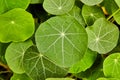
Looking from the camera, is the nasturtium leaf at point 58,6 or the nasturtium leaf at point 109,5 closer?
the nasturtium leaf at point 58,6

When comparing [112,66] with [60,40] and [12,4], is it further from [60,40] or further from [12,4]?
[12,4]

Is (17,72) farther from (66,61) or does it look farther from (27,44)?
(66,61)

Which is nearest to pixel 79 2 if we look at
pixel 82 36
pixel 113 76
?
pixel 82 36

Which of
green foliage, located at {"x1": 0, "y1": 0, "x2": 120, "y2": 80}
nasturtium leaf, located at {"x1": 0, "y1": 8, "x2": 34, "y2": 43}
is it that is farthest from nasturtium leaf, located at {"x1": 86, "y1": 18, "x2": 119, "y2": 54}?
nasturtium leaf, located at {"x1": 0, "y1": 8, "x2": 34, "y2": 43}

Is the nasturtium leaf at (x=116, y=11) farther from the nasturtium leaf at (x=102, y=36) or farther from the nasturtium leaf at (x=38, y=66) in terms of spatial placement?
the nasturtium leaf at (x=38, y=66)

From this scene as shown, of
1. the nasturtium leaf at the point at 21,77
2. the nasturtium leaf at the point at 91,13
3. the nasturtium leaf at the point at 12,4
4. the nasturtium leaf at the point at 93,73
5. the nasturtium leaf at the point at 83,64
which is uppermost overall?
the nasturtium leaf at the point at 12,4

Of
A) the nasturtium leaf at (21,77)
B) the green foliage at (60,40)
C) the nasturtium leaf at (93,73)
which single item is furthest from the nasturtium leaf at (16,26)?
the nasturtium leaf at (93,73)

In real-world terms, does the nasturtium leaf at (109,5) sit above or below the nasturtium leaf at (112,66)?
above
